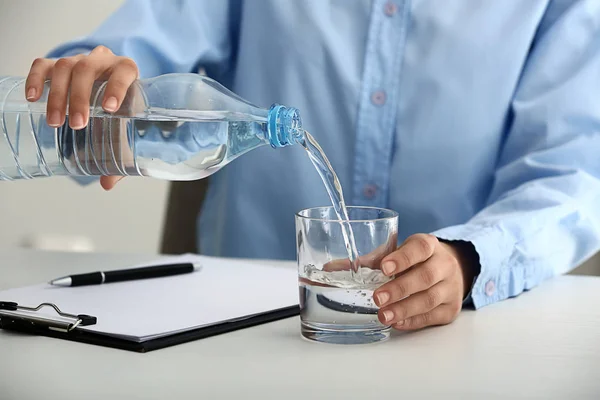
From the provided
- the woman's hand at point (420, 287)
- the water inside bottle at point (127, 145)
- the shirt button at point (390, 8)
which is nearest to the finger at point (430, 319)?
the woman's hand at point (420, 287)

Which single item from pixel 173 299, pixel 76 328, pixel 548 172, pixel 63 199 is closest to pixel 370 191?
pixel 548 172

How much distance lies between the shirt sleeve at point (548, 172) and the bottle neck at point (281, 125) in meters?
0.24

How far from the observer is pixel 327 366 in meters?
0.75

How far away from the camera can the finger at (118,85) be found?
2.86ft

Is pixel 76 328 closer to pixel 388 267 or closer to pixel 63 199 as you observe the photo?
pixel 388 267

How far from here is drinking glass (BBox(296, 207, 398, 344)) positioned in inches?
31.2

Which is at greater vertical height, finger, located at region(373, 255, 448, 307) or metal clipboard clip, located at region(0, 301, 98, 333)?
finger, located at region(373, 255, 448, 307)

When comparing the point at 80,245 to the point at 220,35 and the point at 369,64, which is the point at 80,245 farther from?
the point at 369,64

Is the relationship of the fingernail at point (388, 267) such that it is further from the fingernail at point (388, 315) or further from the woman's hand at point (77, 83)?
the woman's hand at point (77, 83)

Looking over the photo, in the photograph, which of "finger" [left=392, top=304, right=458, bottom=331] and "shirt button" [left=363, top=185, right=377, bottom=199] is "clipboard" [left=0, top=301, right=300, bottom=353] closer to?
"finger" [left=392, top=304, right=458, bottom=331]

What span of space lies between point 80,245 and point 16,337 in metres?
2.18

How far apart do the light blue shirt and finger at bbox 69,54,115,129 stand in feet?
1.39

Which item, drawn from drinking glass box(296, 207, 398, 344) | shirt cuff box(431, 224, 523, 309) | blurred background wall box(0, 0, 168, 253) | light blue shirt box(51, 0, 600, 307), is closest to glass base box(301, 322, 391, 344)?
drinking glass box(296, 207, 398, 344)

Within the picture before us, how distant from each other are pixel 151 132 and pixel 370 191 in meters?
0.58
